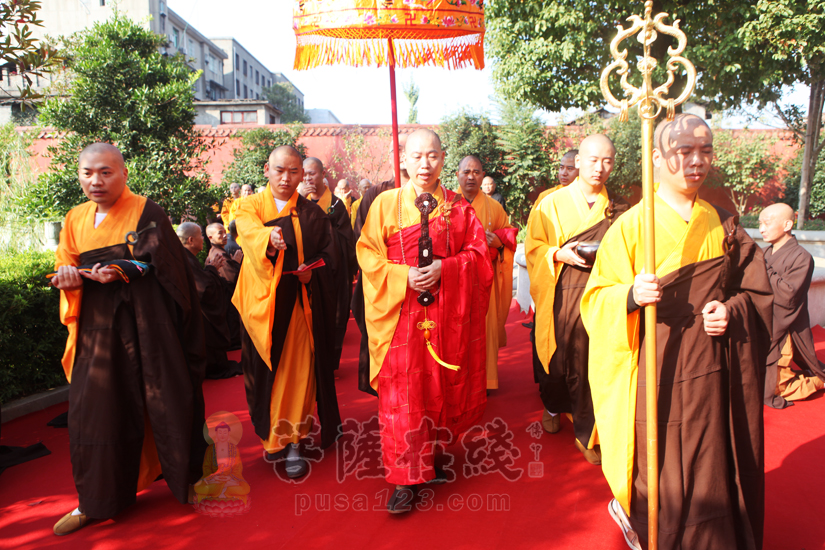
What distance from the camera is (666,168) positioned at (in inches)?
87.0

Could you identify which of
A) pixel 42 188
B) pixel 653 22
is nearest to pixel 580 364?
pixel 653 22

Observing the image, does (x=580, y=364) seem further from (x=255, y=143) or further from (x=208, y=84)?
(x=208, y=84)

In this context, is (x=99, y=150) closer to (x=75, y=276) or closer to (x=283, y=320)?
(x=75, y=276)

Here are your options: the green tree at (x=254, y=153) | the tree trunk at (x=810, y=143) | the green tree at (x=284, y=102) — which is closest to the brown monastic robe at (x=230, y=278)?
the green tree at (x=254, y=153)

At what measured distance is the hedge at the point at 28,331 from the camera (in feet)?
13.4

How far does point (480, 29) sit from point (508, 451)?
2.78 m

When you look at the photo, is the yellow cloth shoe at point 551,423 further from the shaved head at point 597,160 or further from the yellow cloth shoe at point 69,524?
the yellow cloth shoe at point 69,524

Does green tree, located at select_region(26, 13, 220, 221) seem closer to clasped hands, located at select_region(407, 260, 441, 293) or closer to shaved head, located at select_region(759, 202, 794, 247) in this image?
clasped hands, located at select_region(407, 260, 441, 293)

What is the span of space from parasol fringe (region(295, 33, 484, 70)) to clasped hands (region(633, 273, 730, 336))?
89.4 inches

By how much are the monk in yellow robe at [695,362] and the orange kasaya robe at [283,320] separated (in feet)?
6.37

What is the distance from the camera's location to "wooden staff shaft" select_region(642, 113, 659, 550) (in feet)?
6.45

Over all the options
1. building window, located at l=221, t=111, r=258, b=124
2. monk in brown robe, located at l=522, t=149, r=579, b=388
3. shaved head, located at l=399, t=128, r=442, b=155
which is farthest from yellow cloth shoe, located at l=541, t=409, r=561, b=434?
building window, located at l=221, t=111, r=258, b=124

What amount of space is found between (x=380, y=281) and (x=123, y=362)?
1423 mm

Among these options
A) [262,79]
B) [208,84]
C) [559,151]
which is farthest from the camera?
[262,79]
